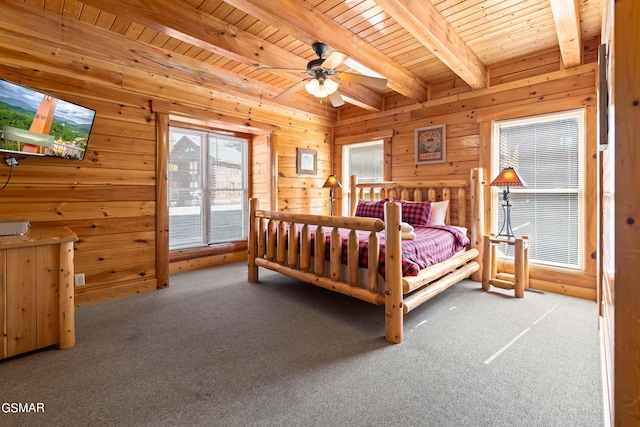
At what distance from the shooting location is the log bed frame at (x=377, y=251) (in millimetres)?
2172

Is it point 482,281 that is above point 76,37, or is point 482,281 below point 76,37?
below

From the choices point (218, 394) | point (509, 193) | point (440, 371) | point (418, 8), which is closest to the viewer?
point (218, 394)

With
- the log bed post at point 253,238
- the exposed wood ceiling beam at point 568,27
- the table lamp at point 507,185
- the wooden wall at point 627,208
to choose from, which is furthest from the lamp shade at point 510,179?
the log bed post at point 253,238

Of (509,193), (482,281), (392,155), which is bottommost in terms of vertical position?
(482,281)

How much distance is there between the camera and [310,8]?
253cm

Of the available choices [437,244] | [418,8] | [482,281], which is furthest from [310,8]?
[482,281]

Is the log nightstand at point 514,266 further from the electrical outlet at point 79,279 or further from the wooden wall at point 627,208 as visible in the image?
the electrical outlet at point 79,279

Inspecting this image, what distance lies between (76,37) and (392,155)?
397 centimetres

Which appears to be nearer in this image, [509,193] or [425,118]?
[509,193]

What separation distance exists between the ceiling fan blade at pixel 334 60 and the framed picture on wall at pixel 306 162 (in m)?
2.53

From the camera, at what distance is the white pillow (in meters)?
3.75

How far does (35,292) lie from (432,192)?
4.06 meters

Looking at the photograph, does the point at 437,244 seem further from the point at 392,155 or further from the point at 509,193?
the point at 392,155

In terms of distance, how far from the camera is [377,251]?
229cm
